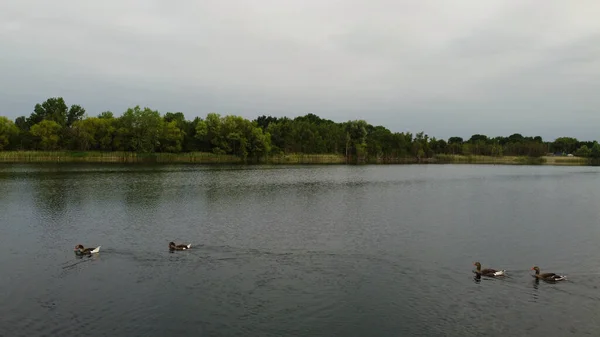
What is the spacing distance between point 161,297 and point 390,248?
39.5 ft

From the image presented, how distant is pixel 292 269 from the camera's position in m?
19.2

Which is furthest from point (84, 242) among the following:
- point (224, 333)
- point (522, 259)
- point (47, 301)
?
point (522, 259)

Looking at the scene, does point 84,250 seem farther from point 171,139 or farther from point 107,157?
Result: point 171,139

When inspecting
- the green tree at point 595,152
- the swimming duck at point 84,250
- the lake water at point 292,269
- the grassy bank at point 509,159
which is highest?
the green tree at point 595,152

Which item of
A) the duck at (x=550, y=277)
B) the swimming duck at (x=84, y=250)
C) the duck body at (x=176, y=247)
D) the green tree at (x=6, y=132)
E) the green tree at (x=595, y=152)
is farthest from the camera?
the green tree at (x=595, y=152)

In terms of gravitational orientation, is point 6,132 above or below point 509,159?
above

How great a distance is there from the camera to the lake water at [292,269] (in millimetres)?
13875

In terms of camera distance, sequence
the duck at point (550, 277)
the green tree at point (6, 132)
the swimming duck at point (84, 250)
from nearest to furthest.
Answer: the duck at point (550, 277) → the swimming duck at point (84, 250) → the green tree at point (6, 132)

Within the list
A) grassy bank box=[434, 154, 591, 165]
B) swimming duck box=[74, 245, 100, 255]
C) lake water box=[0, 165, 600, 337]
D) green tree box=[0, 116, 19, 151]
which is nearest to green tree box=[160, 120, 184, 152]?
green tree box=[0, 116, 19, 151]

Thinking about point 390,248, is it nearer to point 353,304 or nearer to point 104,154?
point 353,304

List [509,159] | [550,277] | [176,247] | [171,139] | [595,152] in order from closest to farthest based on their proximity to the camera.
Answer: [550,277] < [176,247] < [171,139] < [509,159] < [595,152]

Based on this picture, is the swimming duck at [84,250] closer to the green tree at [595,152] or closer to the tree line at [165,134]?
the tree line at [165,134]

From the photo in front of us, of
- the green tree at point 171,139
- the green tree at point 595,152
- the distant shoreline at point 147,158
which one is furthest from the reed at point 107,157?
the green tree at point 595,152

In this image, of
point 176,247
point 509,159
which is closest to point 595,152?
point 509,159
